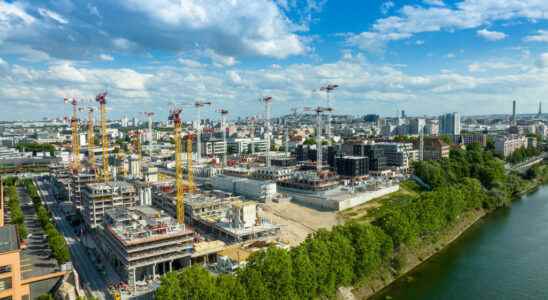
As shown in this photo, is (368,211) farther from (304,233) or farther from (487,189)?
(487,189)

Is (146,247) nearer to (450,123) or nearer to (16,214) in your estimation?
(16,214)

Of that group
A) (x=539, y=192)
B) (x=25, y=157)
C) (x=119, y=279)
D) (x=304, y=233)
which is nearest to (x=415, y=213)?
(x=304, y=233)

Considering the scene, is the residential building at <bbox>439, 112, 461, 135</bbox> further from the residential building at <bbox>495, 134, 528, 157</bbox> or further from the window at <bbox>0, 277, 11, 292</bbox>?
the window at <bbox>0, 277, 11, 292</bbox>

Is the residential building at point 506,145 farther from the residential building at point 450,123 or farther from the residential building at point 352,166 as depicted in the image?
the residential building at point 450,123

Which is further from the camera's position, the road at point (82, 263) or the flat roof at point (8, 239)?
the road at point (82, 263)

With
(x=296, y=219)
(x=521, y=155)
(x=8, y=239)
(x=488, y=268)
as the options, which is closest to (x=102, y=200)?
(x=8, y=239)

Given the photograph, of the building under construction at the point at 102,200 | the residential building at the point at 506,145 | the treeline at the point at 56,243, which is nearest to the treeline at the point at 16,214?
the treeline at the point at 56,243

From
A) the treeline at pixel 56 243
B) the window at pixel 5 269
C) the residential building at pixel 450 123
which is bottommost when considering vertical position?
the treeline at pixel 56 243
